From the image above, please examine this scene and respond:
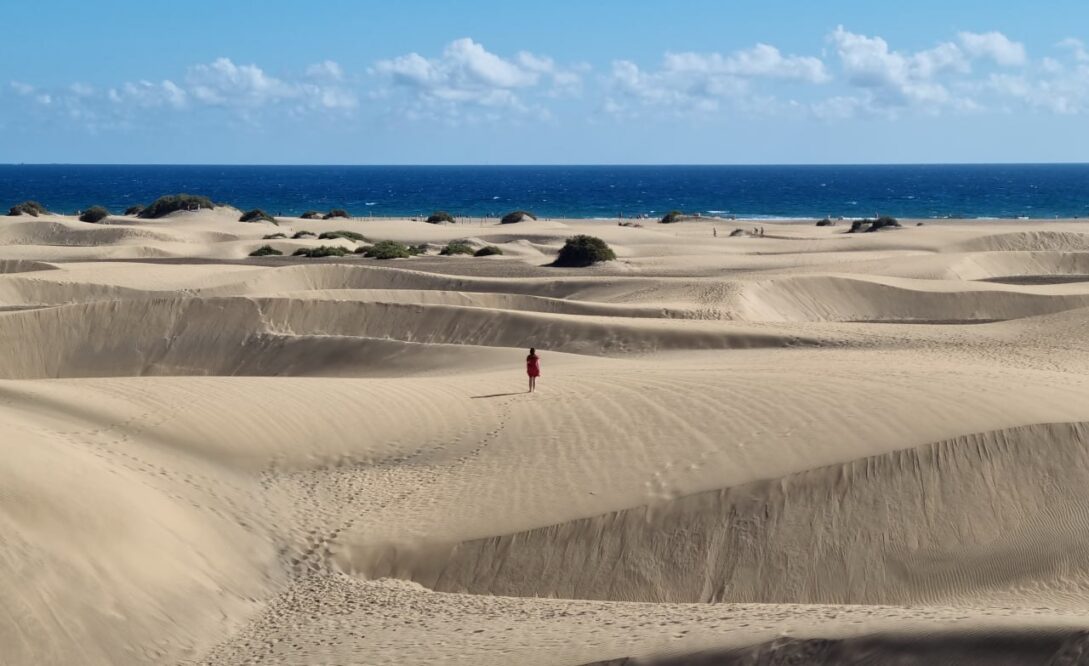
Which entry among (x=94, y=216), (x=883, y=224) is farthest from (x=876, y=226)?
(x=94, y=216)

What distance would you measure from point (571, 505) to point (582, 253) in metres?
26.4

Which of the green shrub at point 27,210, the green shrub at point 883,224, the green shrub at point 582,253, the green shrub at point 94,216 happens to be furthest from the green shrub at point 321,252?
the green shrub at point 883,224

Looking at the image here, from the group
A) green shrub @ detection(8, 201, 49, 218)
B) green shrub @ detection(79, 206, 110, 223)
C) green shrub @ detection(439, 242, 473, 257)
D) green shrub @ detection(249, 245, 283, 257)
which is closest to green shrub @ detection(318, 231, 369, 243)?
green shrub @ detection(249, 245, 283, 257)

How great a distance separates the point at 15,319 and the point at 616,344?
1220 cm

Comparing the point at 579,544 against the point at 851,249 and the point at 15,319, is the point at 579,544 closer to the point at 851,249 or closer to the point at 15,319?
the point at 15,319

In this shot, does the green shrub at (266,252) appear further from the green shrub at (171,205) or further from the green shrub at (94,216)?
the green shrub at (171,205)

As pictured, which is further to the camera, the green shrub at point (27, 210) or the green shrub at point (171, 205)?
the green shrub at point (171, 205)

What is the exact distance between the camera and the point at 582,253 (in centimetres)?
3894

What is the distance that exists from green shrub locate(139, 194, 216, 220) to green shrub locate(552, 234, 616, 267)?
3095 centimetres

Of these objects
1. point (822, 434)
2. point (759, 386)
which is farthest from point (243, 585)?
point (759, 386)

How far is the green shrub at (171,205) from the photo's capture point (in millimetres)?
63469

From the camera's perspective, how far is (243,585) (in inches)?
444

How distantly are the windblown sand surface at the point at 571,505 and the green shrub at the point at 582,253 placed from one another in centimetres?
1520

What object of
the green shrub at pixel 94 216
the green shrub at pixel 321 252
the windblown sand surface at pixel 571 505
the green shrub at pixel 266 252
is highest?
the green shrub at pixel 94 216
